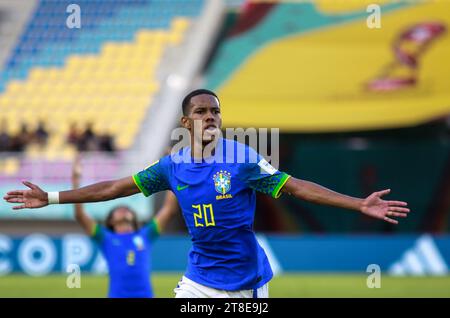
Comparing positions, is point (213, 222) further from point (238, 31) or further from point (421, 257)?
point (238, 31)

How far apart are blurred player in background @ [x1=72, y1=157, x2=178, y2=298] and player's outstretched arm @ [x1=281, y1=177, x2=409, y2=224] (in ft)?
11.6

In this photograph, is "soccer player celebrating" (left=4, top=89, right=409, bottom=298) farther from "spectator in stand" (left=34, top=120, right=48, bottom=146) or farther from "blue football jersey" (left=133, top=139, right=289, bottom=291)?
"spectator in stand" (left=34, top=120, right=48, bottom=146)

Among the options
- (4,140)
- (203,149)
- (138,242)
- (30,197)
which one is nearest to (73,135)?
(4,140)

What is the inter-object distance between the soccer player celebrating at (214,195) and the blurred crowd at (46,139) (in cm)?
1736

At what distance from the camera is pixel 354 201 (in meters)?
6.89

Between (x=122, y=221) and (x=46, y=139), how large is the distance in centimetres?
1587

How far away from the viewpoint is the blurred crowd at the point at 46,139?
25.2m

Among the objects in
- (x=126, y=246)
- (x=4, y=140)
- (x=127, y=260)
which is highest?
(x=4, y=140)

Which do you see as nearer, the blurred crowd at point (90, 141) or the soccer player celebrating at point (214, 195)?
the soccer player celebrating at point (214, 195)

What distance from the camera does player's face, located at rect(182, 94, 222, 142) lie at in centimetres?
741

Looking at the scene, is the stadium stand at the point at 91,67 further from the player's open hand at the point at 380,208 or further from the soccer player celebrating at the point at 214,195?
the player's open hand at the point at 380,208

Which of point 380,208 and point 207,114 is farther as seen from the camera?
point 207,114

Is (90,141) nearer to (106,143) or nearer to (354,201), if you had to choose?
(106,143)

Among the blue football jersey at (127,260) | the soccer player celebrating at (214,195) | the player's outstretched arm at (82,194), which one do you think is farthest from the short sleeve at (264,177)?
the blue football jersey at (127,260)
